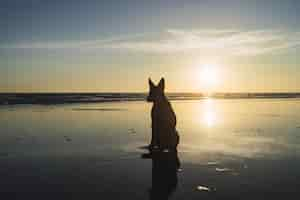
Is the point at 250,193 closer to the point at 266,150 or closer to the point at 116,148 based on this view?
the point at 266,150

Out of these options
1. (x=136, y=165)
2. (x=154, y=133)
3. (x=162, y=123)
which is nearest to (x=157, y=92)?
(x=162, y=123)

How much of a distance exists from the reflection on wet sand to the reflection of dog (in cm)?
52

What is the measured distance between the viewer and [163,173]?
10.4 m

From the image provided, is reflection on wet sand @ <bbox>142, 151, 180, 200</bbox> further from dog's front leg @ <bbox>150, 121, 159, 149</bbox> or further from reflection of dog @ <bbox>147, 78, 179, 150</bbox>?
dog's front leg @ <bbox>150, 121, 159, 149</bbox>

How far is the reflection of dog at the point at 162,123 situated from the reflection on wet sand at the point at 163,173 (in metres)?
0.52

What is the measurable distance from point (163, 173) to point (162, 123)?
12.0 ft

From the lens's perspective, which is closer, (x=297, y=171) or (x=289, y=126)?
(x=297, y=171)

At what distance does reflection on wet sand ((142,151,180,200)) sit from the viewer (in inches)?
335

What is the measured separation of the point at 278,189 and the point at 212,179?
1760 millimetres

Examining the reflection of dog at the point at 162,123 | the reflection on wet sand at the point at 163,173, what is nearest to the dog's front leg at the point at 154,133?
the reflection of dog at the point at 162,123

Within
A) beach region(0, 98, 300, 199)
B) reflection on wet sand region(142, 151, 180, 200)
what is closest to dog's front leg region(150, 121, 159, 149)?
beach region(0, 98, 300, 199)

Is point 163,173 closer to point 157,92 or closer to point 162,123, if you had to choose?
point 162,123

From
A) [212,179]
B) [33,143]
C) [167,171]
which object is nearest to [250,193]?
[212,179]

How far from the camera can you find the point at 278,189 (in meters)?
8.75
